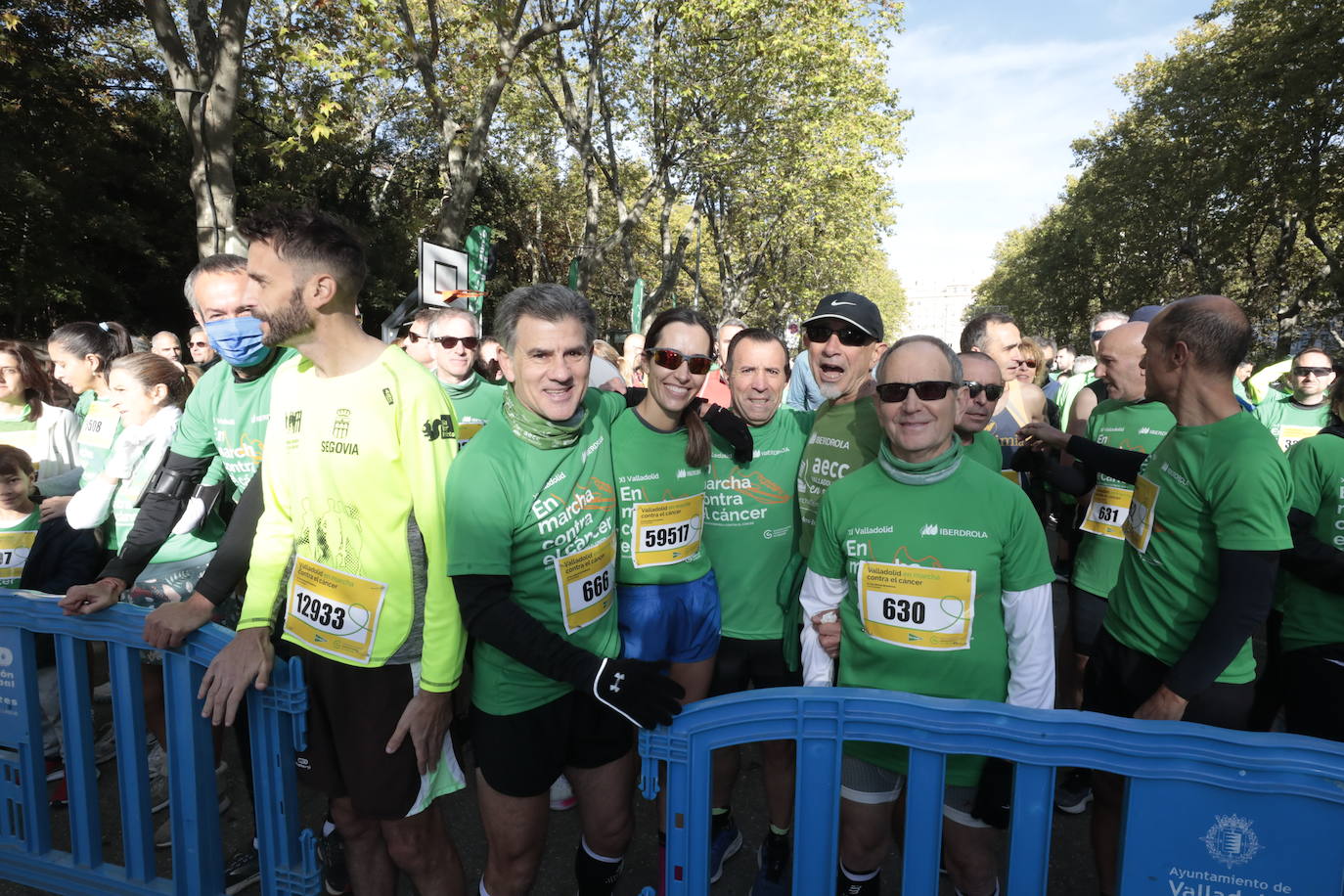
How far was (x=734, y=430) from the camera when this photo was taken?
2646 millimetres

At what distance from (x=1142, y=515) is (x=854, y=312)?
1.17 meters

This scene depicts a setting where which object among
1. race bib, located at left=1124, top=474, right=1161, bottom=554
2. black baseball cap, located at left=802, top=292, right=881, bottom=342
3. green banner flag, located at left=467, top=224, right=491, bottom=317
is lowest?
race bib, located at left=1124, top=474, right=1161, bottom=554

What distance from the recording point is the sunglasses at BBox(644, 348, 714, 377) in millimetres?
2518

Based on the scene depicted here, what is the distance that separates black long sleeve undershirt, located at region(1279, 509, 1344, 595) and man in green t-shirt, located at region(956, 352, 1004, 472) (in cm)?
93

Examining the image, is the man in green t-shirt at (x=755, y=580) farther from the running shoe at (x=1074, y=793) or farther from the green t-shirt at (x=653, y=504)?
the running shoe at (x=1074, y=793)

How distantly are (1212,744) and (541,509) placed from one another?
155 centimetres

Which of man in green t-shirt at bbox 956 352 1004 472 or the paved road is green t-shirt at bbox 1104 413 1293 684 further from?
the paved road

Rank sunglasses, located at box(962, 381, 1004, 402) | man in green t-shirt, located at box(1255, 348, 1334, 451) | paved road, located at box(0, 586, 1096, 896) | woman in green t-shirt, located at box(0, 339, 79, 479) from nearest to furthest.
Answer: paved road, located at box(0, 586, 1096, 896), sunglasses, located at box(962, 381, 1004, 402), woman in green t-shirt, located at box(0, 339, 79, 479), man in green t-shirt, located at box(1255, 348, 1334, 451)

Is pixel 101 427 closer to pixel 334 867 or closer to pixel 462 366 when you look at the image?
pixel 462 366

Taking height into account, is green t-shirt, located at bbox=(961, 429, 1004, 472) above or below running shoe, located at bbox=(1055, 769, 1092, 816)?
above

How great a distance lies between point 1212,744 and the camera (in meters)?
1.48

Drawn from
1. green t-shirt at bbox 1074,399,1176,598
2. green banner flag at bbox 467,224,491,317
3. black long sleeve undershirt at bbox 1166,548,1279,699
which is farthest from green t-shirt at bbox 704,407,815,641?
green banner flag at bbox 467,224,491,317

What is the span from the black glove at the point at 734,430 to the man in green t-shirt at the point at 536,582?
1.99ft

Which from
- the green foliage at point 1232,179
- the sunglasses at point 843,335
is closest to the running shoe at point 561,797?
the sunglasses at point 843,335
